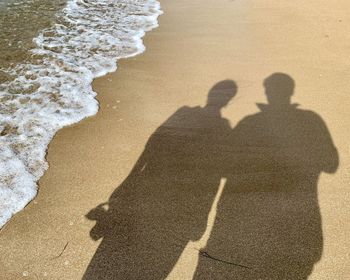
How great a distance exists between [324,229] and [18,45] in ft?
20.7

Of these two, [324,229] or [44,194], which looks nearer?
[324,229]

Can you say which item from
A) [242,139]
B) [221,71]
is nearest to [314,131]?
[242,139]

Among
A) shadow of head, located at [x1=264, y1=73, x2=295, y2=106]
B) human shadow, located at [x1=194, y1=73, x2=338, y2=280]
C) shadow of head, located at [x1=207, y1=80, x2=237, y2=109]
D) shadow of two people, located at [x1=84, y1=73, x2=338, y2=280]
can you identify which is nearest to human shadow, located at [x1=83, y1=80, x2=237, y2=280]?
shadow of two people, located at [x1=84, y1=73, x2=338, y2=280]

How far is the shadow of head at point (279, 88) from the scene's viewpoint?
5.05 metres

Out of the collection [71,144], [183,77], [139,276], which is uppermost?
[183,77]

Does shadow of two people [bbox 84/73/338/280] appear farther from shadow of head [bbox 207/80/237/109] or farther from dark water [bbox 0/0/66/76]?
dark water [bbox 0/0/66/76]

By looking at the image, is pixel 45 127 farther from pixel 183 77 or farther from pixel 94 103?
pixel 183 77

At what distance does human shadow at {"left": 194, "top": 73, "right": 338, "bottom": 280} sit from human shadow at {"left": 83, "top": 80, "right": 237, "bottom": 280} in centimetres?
20

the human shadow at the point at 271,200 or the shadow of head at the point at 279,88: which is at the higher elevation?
the shadow of head at the point at 279,88

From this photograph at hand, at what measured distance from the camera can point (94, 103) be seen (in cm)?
520

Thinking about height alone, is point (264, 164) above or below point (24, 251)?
above

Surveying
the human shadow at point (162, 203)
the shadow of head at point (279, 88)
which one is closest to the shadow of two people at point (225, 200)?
the human shadow at point (162, 203)

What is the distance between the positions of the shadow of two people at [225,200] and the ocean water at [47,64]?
1127 mm

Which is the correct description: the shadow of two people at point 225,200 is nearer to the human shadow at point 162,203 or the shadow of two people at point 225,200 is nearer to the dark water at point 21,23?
the human shadow at point 162,203
